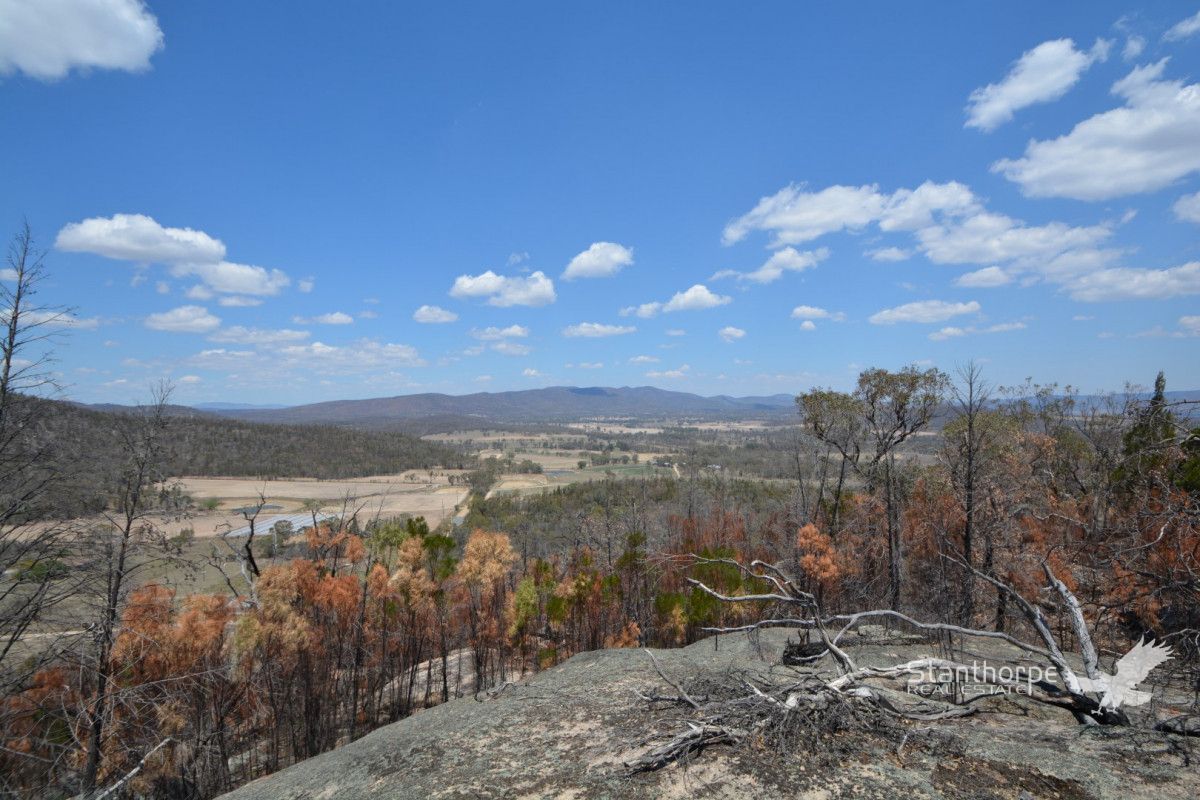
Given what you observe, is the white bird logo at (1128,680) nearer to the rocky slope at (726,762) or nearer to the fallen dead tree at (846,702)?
the fallen dead tree at (846,702)

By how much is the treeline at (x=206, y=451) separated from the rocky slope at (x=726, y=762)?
9.61 m

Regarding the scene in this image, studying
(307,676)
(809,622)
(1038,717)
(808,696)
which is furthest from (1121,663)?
(307,676)

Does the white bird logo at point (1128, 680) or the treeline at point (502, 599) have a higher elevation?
the white bird logo at point (1128, 680)

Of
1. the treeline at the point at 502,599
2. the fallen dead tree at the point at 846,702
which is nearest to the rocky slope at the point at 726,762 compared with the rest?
the fallen dead tree at the point at 846,702

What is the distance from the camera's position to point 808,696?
477cm

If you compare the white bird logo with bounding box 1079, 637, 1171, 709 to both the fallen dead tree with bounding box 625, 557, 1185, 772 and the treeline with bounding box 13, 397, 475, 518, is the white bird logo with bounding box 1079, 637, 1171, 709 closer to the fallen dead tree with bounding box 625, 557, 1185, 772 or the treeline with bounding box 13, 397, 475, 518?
the fallen dead tree with bounding box 625, 557, 1185, 772

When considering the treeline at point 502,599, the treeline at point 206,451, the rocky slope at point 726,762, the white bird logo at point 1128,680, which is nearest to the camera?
the rocky slope at point 726,762

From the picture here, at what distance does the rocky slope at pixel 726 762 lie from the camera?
3.91 meters

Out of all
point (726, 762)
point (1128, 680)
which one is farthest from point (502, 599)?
point (1128, 680)

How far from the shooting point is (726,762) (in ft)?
14.5

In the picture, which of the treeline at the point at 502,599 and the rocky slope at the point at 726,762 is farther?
the treeline at the point at 502,599

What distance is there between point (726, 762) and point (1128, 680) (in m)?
4.21

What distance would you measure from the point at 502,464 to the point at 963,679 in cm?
13853

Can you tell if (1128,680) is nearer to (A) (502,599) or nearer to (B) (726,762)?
(B) (726,762)
